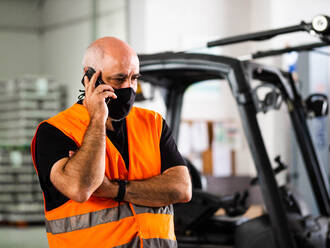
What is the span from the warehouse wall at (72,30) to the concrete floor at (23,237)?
2.28m

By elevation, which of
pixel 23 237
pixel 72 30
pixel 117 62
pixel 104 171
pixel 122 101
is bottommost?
pixel 23 237

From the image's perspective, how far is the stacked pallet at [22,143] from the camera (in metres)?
8.41

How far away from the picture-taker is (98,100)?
59.6 inches

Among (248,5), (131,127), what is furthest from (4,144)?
(131,127)

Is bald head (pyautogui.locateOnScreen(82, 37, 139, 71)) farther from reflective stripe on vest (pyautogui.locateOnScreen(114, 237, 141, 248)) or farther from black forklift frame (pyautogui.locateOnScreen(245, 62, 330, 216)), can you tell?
black forklift frame (pyautogui.locateOnScreen(245, 62, 330, 216))

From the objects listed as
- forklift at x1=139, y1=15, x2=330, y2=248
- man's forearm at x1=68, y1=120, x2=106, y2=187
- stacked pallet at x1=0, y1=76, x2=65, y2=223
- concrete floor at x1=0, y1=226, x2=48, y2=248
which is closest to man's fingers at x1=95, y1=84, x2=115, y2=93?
man's forearm at x1=68, y1=120, x2=106, y2=187

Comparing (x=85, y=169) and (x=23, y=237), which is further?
(x=23, y=237)

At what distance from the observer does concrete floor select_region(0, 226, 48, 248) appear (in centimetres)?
670

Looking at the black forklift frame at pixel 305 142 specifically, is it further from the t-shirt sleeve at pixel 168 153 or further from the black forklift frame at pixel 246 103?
the t-shirt sleeve at pixel 168 153

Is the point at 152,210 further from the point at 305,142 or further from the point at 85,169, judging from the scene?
the point at 305,142

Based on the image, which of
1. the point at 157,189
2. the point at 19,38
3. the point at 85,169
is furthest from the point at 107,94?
the point at 19,38

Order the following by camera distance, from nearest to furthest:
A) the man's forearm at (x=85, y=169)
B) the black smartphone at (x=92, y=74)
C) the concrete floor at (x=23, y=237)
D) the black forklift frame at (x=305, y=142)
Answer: the man's forearm at (x=85, y=169), the black smartphone at (x=92, y=74), the black forklift frame at (x=305, y=142), the concrete floor at (x=23, y=237)

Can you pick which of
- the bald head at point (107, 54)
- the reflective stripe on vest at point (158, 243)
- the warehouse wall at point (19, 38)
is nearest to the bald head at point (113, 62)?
the bald head at point (107, 54)

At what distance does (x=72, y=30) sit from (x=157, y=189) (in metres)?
7.42
